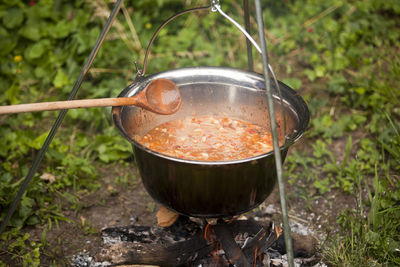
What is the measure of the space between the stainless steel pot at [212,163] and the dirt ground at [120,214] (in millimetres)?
872

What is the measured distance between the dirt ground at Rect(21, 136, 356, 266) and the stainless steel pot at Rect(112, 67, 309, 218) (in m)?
0.87

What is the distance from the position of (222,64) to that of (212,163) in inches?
127

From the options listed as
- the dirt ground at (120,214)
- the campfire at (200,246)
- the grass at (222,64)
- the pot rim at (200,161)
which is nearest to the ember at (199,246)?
the campfire at (200,246)

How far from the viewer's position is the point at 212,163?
1.72 m

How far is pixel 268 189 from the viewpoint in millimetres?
2127

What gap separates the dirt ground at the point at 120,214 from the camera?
2766 millimetres

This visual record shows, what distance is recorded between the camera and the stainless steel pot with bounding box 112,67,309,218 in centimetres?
184

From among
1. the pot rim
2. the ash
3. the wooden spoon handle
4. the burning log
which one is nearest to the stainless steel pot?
the pot rim

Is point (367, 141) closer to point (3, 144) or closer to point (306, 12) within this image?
point (306, 12)

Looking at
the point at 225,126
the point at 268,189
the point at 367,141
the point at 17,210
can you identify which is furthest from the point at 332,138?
the point at 17,210

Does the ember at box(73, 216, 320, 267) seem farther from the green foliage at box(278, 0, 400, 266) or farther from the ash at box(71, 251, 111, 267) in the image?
the green foliage at box(278, 0, 400, 266)

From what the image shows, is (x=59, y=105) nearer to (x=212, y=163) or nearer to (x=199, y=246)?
(x=212, y=163)

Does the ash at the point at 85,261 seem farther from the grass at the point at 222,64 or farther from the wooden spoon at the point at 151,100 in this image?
the wooden spoon at the point at 151,100

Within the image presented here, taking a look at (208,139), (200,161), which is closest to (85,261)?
(208,139)
